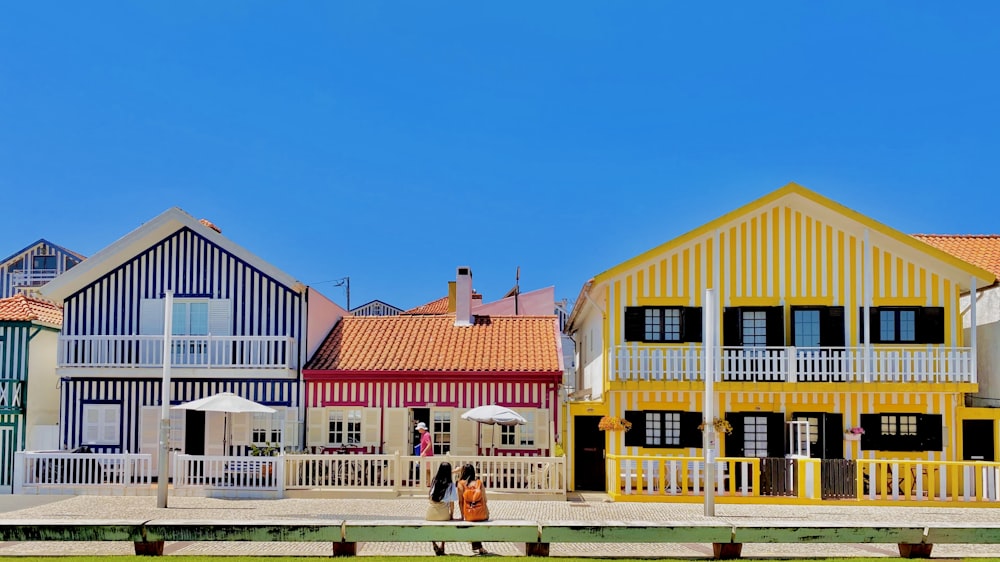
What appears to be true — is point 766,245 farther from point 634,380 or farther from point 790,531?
point 790,531

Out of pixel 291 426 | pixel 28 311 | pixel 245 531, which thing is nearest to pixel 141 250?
pixel 28 311

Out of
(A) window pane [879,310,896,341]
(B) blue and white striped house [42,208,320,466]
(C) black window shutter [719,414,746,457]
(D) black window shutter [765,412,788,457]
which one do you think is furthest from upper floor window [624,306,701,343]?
(B) blue and white striped house [42,208,320,466]

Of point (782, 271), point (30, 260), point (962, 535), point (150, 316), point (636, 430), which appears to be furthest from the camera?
point (30, 260)

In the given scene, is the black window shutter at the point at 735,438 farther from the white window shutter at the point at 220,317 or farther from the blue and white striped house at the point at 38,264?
the blue and white striped house at the point at 38,264

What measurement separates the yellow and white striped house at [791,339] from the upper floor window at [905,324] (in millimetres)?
30

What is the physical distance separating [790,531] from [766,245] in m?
11.3

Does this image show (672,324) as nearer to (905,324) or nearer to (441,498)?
(905,324)

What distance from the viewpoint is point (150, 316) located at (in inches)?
999

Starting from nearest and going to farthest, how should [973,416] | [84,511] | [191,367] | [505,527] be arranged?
[505,527]
[84,511]
[973,416]
[191,367]

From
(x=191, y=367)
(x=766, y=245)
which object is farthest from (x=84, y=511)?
(x=766, y=245)

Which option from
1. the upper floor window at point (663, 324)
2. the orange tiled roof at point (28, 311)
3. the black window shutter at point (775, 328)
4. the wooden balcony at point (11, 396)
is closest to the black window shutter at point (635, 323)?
the upper floor window at point (663, 324)

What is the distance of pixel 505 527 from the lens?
13164mm

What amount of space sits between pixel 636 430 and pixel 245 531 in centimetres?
1159

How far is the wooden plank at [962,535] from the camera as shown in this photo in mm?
13422
